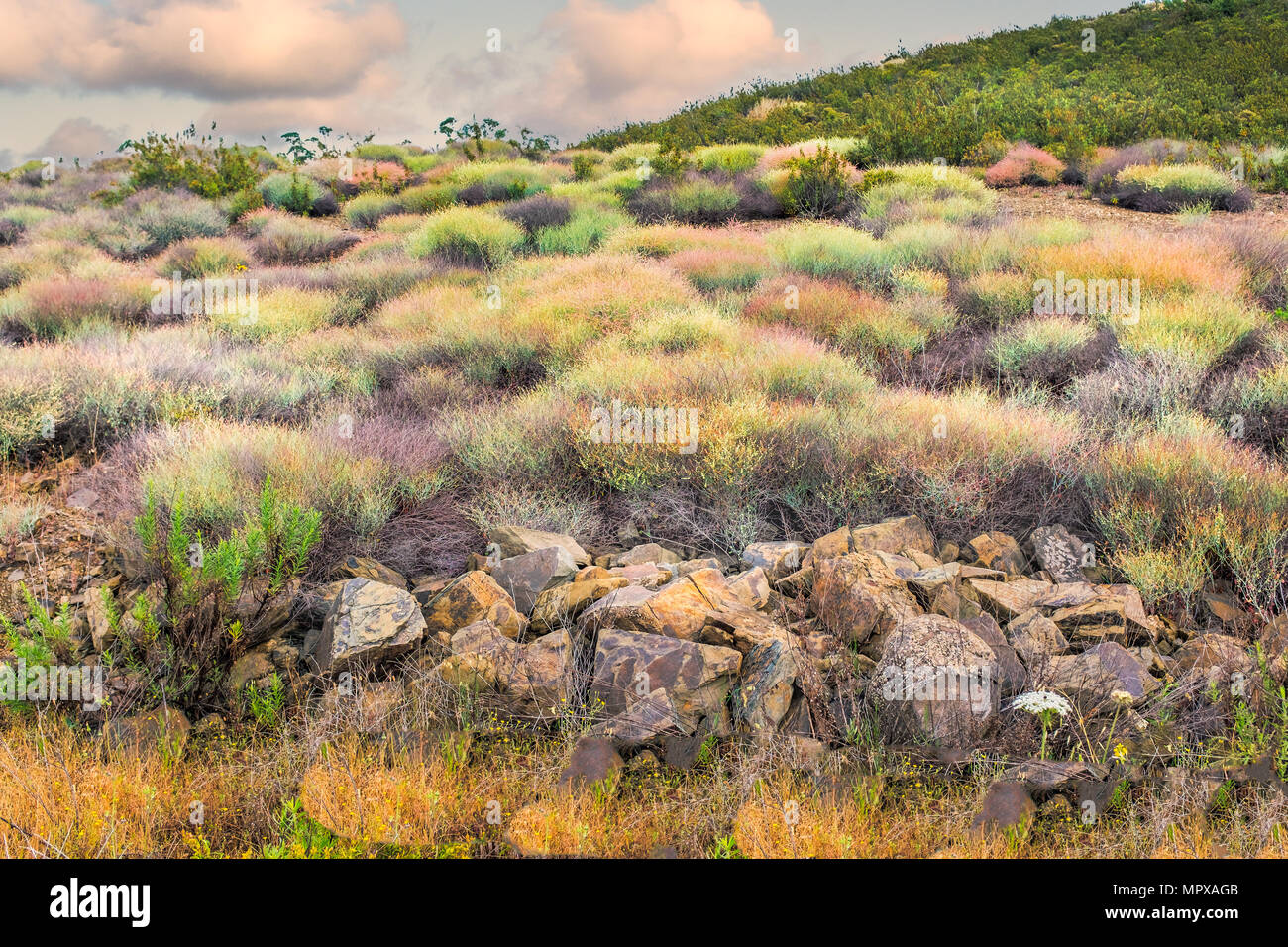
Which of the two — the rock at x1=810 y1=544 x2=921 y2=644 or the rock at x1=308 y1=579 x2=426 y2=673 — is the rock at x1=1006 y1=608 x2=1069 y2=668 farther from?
the rock at x1=308 y1=579 x2=426 y2=673

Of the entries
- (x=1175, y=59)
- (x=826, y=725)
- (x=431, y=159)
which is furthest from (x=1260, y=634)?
(x=1175, y=59)

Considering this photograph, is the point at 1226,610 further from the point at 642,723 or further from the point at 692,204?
the point at 692,204

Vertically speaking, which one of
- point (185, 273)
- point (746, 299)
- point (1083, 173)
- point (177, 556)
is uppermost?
point (1083, 173)

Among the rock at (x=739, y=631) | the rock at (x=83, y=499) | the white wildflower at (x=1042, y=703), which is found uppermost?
the rock at (x=83, y=499)

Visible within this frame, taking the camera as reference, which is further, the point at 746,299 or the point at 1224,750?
the point at 746,299

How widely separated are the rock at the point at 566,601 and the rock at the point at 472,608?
8 cm

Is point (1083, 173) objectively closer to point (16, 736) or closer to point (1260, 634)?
point (1260, 634)

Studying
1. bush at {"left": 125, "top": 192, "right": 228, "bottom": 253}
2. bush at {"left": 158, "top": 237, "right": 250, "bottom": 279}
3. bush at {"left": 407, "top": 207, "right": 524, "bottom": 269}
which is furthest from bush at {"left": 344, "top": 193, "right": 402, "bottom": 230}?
bush at {"left": 407, "top": 207, "right": 524, "bottom": 269}

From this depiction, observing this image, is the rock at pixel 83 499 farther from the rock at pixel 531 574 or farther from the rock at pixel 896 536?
the rock at pixel 896 536

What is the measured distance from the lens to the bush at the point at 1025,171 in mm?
15117

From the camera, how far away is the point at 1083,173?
49.0 ft

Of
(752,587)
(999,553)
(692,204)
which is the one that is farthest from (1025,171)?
(752,587)

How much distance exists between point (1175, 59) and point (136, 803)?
1199 inches

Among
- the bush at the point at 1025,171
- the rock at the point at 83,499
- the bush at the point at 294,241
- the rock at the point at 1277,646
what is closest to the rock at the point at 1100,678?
the rock at the point at 1277,646
